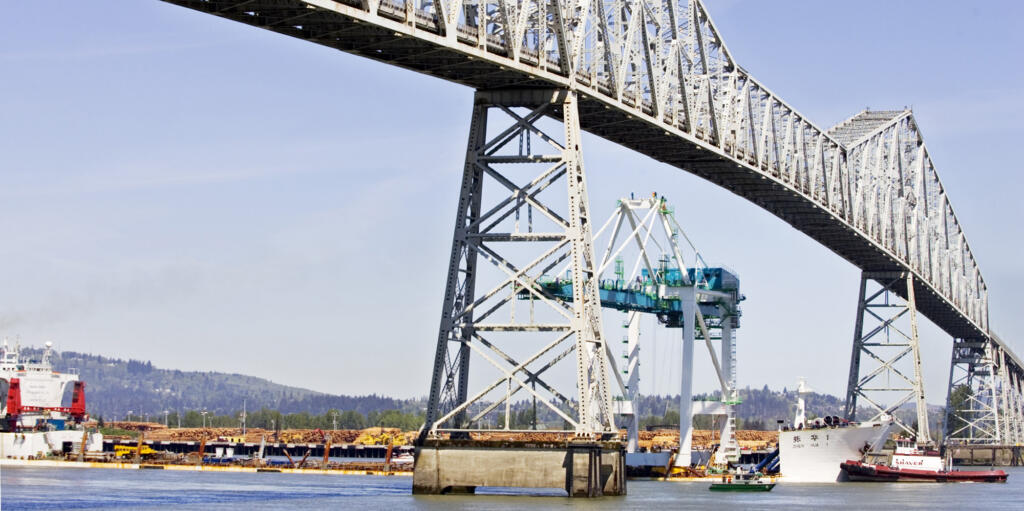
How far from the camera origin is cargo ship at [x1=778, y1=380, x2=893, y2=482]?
95.6 meters

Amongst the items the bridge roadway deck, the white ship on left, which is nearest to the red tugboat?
the bridge roadway deck

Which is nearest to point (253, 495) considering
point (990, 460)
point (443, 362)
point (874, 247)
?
point (443, 362)

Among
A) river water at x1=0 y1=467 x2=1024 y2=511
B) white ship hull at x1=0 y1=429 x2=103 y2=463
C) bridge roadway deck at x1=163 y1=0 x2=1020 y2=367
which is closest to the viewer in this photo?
bridge roadway deck at x1=163 y1=0 x2=1020 y2=367

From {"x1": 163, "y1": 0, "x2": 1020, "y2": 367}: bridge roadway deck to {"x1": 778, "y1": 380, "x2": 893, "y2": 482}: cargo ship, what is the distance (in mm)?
14181

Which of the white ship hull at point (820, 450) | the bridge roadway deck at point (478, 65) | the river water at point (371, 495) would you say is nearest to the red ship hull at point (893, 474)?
the white ship hull at point (820, 450)

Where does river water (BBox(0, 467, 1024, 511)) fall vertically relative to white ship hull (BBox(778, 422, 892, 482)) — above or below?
below

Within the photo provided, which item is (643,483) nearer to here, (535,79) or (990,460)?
(535,79)

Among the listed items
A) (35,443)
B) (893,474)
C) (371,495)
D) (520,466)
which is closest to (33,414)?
(35,443)

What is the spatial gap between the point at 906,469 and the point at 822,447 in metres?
6.21

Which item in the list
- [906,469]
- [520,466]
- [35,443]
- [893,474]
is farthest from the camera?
[35,443]

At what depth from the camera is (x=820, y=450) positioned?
9569 centimetres

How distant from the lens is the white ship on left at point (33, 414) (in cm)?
11575

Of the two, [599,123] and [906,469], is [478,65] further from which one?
[906,469]

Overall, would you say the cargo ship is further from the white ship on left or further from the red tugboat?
the white ship on left
